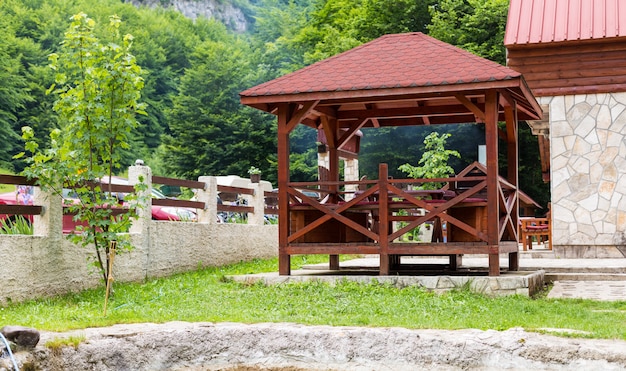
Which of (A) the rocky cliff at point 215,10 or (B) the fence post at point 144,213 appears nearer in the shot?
(B) the fence post at point 144,213

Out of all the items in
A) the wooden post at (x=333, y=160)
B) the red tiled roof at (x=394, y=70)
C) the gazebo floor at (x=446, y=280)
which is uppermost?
the red tiled roof at (x=394, y=70)

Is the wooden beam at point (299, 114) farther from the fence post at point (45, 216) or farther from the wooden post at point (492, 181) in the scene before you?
the fence post at point (45, 216)

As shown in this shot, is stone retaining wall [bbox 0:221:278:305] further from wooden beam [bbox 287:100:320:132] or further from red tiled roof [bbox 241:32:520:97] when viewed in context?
red tiled roof [bbox 241:32:520:97]

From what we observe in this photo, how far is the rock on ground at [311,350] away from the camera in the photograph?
7.06 metres

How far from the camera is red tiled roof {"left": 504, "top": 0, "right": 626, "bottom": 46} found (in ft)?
55.2

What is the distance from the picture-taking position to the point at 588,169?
16766mm

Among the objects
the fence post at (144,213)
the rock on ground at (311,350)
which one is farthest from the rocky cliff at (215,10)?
the rock on ground at (311,350)

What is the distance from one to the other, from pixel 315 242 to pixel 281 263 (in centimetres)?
65

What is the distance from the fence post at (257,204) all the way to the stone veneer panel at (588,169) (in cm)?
604

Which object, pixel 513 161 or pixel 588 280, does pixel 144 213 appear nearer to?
pixel 513 161

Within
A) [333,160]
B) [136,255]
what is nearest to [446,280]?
[333,160]

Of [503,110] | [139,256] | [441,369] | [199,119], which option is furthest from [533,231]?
[199,119]

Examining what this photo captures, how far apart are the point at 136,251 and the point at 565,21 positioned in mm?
10193

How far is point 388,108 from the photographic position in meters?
14.1
